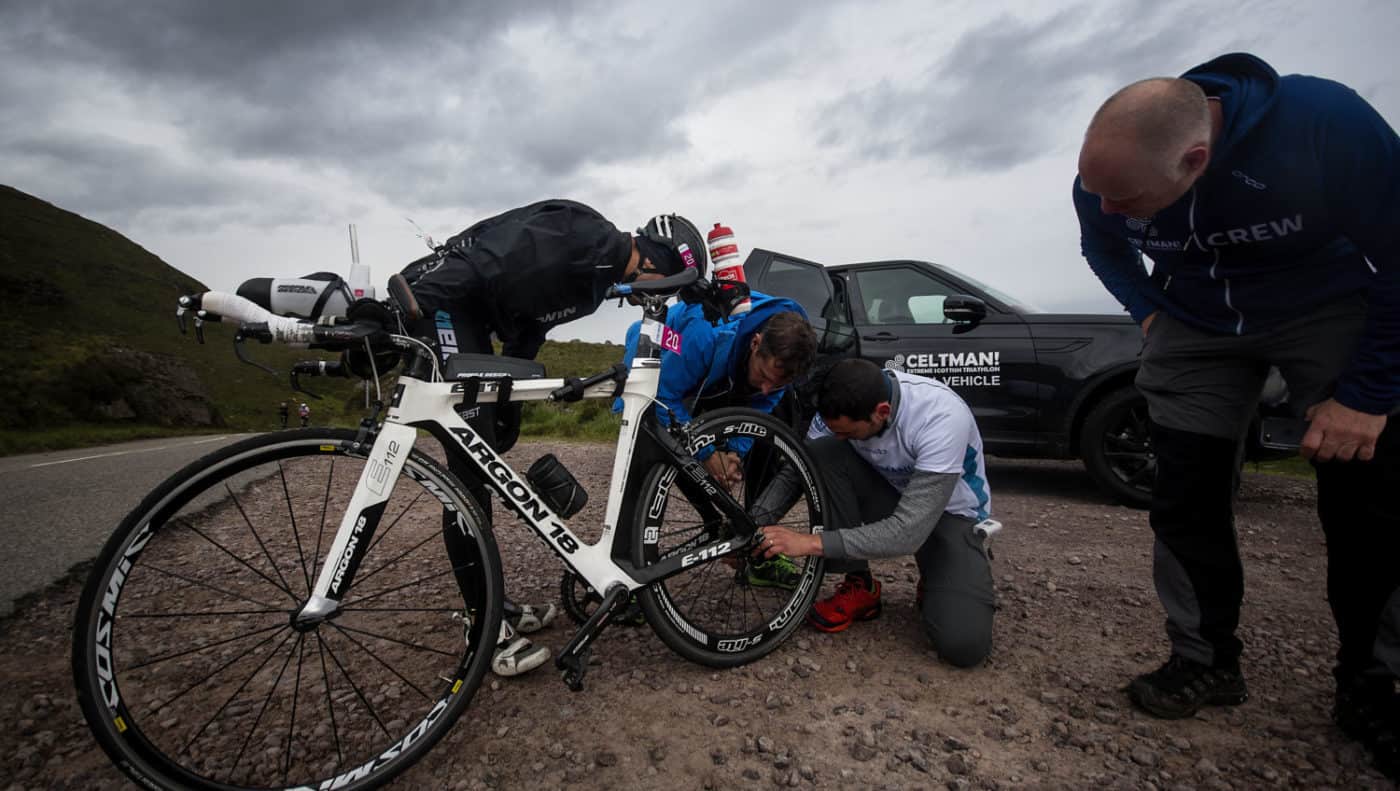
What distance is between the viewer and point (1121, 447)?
4.58 meters

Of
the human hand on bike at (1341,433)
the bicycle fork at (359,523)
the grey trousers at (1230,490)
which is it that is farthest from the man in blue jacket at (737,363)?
the human hand on bike at (1341,433)

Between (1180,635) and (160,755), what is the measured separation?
9.63ft

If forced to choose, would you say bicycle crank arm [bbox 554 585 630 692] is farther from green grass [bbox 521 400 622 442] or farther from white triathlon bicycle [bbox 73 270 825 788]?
green grass [bbox 521 400 622 442]

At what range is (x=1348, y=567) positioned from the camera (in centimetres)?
187

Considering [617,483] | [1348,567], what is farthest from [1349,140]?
[617,483]

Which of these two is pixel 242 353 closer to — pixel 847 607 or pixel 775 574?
pixel 775 574

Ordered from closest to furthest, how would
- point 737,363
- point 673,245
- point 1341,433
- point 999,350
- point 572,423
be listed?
point 1341,433
point 673,245
point 737,363
point 999,350
point 572,423

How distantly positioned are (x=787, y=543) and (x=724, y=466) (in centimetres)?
43

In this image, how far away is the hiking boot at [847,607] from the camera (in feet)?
8.76

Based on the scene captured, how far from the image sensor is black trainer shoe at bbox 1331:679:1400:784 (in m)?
1.69

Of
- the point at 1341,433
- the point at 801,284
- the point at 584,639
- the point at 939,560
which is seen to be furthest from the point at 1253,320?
the point at 801,284

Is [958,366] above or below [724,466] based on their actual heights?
above

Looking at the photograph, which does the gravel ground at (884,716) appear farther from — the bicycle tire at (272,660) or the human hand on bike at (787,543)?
the human hand on bike at (787,543)

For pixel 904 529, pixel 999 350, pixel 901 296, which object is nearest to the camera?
pixel 904 529
